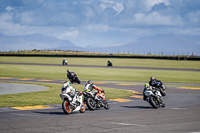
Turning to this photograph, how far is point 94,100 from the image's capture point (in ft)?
68.1

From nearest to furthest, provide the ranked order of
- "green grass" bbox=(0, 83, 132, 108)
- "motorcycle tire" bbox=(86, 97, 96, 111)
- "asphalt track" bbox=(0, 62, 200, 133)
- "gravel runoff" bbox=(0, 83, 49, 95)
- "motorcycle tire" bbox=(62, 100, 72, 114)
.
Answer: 1. "asphalt track" bbox=(0, 62, 200, 133)
2. "motorcycle tire" bbox=(62, 100, 72, 114)
3. "motorcycle tire" bbox=(86, 97, 96, 111)
4. "green grass" bbox=(0, 83, 132, 108)
5. "gravel runoff" bbox=(0, 83, 49, 95)

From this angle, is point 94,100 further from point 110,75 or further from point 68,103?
point 110,75

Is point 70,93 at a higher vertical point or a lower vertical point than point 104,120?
higher

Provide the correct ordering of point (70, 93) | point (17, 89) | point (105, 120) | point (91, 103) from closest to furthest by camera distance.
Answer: point (105, 120) < point (70, 93) < point (91, 103) < point (17, 89)

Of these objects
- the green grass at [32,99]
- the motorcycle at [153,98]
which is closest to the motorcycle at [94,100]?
the motorcycle at [153,98]

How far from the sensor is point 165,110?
2078 cm

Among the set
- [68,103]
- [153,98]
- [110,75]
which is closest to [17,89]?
[68,103]

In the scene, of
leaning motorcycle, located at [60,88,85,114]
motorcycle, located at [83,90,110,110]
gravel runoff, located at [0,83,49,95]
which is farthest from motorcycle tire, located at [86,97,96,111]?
gravel runoff, located at [0,83,49,95]

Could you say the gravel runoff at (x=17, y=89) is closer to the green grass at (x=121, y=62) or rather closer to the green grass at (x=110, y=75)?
the green grass at (x=110, y=75)

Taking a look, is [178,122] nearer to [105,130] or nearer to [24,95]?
[105,130]

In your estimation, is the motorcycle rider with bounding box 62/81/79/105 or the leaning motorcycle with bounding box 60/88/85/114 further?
the motorcycle rider with bounding box 62/81/79/105

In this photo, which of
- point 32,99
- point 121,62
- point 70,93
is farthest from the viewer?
point 121,62

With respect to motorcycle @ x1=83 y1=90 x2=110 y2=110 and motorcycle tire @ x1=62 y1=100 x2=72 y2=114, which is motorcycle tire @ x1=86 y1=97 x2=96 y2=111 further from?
motorcycle tire @ x1=62 y1=100 x2=72 y2=114

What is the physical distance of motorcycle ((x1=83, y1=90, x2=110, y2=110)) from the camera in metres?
20.4
